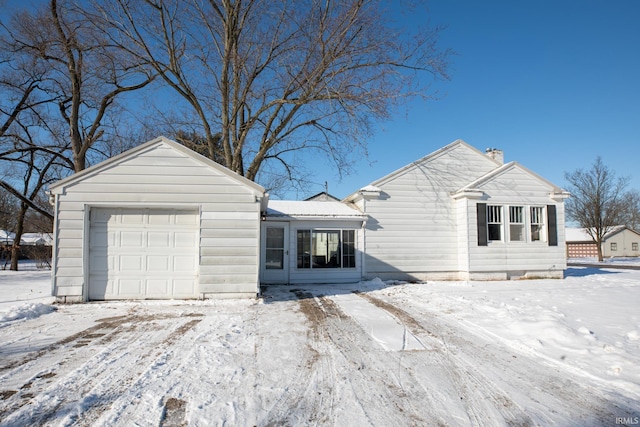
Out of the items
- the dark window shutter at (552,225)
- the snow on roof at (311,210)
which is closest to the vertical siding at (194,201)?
the snow on roof at (311,210)

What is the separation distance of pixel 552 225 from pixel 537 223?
1.80 feet

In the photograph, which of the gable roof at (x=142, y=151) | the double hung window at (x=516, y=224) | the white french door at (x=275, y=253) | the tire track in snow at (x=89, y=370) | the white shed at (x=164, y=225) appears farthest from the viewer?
the double hung window at (x=516, y=224)

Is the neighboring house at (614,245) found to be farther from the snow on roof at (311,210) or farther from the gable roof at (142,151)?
the gable roof at (142,151)

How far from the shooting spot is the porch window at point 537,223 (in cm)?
1353

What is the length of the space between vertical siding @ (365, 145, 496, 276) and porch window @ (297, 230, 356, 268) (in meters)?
0.70

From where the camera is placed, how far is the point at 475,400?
3.47 m

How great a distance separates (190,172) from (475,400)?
7.49 metres

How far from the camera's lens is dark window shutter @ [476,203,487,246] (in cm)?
1287

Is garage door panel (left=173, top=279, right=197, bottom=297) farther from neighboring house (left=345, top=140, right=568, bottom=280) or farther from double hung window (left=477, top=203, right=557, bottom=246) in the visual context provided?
double hung window (left=477, top=203, right=557, bottom=246)

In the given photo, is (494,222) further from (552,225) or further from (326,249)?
→ (326,249)

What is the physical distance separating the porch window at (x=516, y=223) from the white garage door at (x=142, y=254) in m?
11.3

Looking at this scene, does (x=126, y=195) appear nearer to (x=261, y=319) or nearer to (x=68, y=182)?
(x=68, y=182)

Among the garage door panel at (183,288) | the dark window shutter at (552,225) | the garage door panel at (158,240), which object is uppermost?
the dark window shutter at (552,225)

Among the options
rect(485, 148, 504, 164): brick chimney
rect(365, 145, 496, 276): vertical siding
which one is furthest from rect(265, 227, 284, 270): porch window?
rect(485, 148, 504, 164): brick chimney
